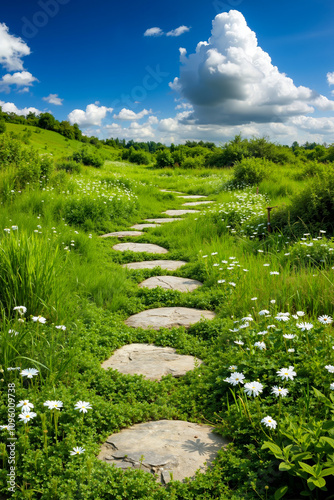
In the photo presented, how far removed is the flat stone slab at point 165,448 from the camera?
1729 mm

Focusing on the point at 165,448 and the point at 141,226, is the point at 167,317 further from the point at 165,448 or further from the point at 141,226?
the point at 141,226

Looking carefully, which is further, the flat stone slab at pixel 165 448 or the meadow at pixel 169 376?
the flat stone slab at pixel 165 448

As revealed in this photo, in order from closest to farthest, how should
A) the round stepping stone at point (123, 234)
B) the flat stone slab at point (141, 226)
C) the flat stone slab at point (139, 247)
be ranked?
the flat stone slab at point (139, 247)
the round stepping stone at point (123, 234)
the flat stone slab at point (141, 226)

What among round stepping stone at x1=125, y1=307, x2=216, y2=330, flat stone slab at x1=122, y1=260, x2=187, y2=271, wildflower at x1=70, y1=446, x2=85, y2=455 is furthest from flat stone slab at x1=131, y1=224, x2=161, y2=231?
wildflower at x1=70, y1=446, x2=85, y2=455

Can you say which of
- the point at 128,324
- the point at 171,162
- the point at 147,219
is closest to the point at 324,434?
the point at 128,324

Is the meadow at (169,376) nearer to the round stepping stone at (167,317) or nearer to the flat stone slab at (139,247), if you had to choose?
the round stepping stone at (167,317)

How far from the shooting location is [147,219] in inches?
357

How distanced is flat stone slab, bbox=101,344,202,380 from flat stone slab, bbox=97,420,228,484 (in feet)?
1.65

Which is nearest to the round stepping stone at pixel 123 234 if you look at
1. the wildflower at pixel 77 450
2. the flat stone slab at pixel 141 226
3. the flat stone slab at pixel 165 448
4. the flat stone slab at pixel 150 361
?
the flat stone slab at pixel 141 226

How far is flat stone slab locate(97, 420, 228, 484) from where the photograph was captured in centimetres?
173

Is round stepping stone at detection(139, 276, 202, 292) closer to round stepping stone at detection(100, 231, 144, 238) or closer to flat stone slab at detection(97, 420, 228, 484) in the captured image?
flat stone slab at detection(97, 420, 228, 484)

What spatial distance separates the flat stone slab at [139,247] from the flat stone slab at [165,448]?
397cm

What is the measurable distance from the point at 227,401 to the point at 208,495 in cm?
55

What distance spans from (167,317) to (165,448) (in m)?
1.70
